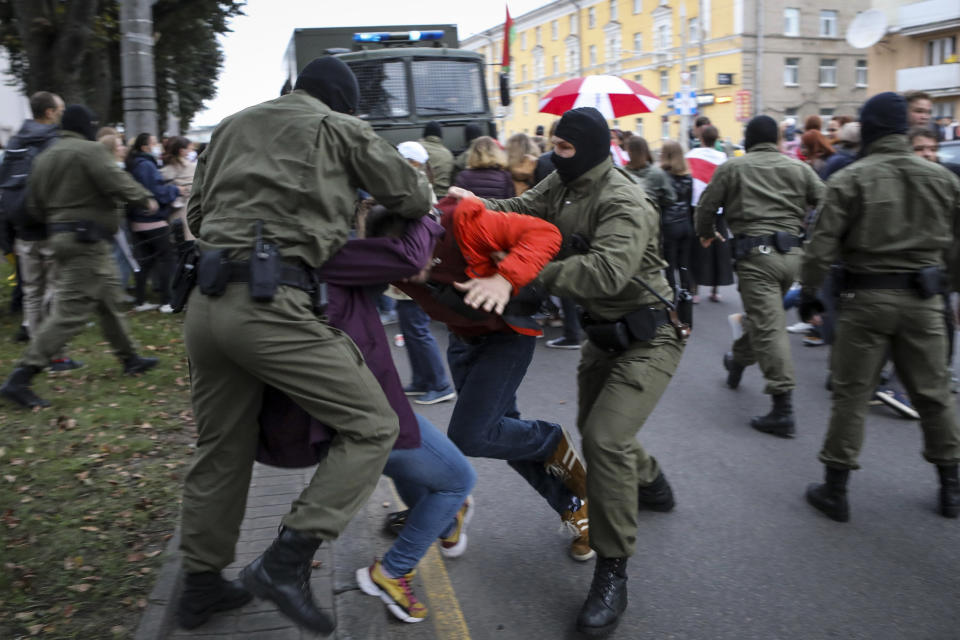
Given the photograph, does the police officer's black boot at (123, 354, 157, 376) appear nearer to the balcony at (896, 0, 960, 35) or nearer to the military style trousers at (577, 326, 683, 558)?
the military style trousers at (577, 326, 683, 558)

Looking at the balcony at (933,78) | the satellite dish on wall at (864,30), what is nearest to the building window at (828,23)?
the balcony at (933,78)

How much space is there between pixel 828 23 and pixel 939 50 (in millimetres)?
10188

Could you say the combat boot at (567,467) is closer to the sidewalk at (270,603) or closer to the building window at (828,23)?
the sidewalk at (270,603)

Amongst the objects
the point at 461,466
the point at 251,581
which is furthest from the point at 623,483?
the point at 251,581

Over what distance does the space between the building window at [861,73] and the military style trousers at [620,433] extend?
53.1 m

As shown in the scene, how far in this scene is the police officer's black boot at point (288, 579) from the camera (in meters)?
2.84

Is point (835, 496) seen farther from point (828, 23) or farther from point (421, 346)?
point (828, 23)

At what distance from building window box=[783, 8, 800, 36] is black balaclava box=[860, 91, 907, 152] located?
48545 mm

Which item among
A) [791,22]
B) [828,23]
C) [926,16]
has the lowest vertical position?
[926,16]

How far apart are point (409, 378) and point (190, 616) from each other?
433cm

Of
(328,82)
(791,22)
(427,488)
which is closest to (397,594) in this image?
(427,488)

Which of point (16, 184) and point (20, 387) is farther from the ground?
point (16, 184)

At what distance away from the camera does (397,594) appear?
11.0 ft

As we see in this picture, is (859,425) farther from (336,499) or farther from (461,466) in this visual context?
(336,499)
